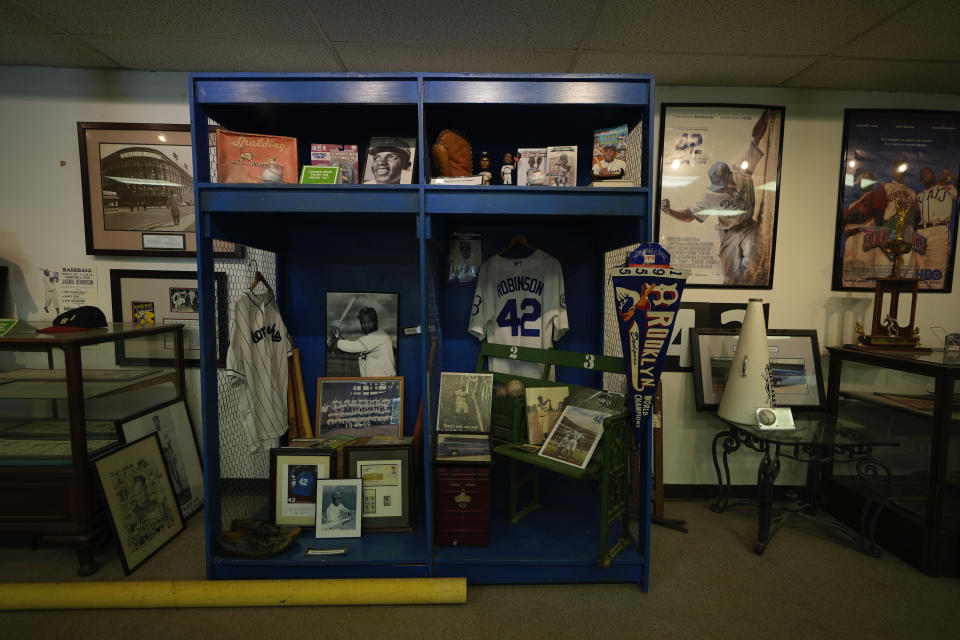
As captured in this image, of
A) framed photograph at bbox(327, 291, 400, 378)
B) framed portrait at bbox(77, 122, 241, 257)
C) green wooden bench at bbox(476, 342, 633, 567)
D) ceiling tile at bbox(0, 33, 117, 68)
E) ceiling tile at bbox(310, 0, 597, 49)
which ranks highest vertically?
ceiling tile at bbox(0, 33, 117, 68)

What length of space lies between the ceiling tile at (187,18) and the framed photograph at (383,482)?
2176 mm

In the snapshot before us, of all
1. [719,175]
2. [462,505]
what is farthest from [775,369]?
[462,505]

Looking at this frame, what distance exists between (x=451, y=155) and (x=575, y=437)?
5.13ft

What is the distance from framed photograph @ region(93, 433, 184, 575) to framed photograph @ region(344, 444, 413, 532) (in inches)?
42.9

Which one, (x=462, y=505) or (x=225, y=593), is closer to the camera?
(x=225, y=593)

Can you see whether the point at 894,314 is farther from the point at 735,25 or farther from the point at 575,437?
the point at 575,437

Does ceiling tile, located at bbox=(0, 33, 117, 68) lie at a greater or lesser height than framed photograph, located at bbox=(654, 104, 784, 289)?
greater

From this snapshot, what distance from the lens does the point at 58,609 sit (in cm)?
181

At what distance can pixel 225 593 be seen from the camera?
1831 millimetres

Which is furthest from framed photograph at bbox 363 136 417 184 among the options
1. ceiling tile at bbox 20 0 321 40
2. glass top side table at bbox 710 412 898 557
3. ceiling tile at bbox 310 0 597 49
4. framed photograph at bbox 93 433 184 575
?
glass top side table at bbox 710 412 898 557

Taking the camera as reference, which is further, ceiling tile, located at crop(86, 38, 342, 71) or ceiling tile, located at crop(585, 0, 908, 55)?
ceiling tile, located at crop(86, 38, 342, 71)

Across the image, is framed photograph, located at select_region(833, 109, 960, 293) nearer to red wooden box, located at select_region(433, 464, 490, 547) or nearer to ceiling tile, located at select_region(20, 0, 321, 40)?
red wooden box, located at select_region(433, 464, 490, 547)

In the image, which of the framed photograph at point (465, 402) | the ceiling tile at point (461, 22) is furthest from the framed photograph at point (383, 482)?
the ceiling tile at point (461, 22)

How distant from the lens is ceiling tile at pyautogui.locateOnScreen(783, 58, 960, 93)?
2348 millimetres
